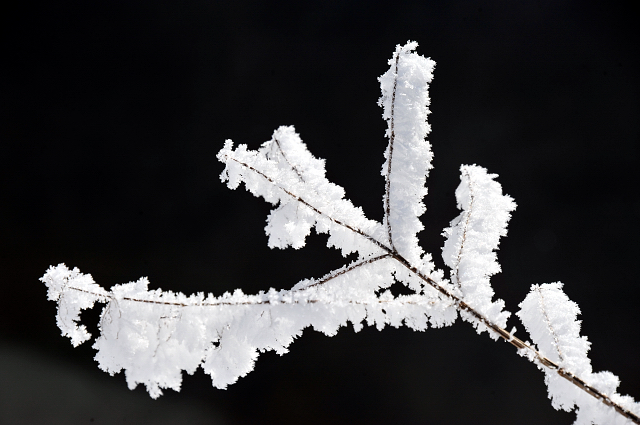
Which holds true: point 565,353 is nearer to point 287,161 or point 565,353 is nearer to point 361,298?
point 361,298

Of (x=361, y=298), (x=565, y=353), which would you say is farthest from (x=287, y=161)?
(x=565, y=353)

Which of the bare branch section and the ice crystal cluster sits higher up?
the bare branch section

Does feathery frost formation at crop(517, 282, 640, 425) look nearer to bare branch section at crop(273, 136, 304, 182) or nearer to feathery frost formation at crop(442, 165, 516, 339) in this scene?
feathery frost formation at crop(442, 165, 516, 339)

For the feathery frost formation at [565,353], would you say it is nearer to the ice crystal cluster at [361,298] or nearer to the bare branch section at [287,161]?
the ice crystal cluster at [361,298]

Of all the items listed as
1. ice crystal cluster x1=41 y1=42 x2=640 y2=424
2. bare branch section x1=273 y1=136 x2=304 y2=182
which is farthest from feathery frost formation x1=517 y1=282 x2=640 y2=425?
bare branch section x1=273 y1=136 x2=304 y2=182

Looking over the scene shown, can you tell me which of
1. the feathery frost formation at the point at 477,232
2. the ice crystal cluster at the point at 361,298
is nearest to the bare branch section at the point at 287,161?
the ice crystal cluster at the point at 361,298

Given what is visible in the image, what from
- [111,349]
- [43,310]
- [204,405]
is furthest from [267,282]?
[111,349]

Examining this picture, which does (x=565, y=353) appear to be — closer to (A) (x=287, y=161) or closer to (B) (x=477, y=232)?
(B) (x=477, y=232)

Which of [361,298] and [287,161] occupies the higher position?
[287,161]
